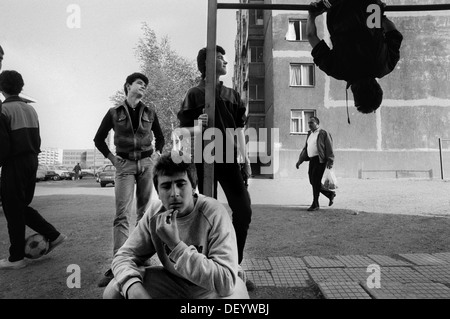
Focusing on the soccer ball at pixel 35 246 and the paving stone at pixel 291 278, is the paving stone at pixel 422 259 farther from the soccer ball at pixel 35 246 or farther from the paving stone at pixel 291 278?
the soccer ball at pixel 35 246

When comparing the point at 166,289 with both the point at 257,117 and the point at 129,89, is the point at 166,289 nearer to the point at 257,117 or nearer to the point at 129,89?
the point at 129,89

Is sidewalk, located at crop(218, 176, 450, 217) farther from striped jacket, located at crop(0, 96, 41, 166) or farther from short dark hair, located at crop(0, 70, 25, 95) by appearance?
short dark hair, located at crop(0, 70, 25, 95)

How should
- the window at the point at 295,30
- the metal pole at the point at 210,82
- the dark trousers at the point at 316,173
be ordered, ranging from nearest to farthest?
the metal pole at the point at 210,82
the dark trousers at the point at 316,173
the window at the point at 295,30

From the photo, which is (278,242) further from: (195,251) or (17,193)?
(17,193)

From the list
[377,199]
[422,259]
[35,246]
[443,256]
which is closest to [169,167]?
[35,246]

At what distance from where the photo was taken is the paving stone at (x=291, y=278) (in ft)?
7.57

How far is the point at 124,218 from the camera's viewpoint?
2.71 meters

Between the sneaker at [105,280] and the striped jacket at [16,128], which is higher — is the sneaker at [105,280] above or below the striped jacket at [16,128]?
below

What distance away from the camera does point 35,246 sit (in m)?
3.03

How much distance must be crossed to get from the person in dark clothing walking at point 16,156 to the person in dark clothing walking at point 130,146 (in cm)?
52

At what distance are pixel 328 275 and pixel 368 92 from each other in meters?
1.34

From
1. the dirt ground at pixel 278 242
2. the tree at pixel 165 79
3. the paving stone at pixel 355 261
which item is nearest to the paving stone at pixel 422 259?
the dirt ground at pixel 278 242
